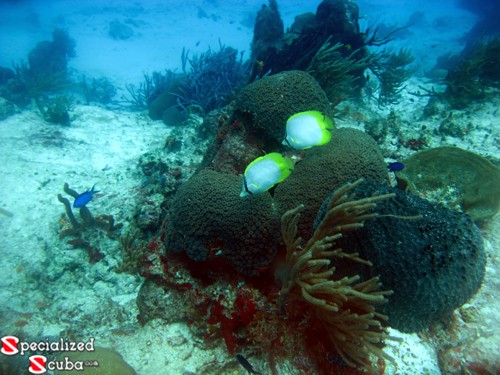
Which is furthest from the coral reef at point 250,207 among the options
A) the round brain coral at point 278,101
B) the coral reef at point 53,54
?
the coral reef at point 53,54

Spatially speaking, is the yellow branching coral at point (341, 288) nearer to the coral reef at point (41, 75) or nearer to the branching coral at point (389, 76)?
the branching coral at point (389, 76)

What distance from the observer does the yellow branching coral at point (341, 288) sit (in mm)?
2043

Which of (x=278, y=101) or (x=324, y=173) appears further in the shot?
(x=278, y=101)

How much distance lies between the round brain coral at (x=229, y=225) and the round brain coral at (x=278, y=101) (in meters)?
1.27

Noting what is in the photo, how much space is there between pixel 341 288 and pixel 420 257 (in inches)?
28.8

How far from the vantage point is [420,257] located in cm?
215

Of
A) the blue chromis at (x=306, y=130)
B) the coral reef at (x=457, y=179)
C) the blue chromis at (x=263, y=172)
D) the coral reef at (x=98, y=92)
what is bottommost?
the coral reef at (x=98, y=92)

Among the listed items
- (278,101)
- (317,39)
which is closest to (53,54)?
(317,39)

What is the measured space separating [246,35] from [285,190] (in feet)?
100

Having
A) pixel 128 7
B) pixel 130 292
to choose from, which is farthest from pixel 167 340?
pixel 128 7

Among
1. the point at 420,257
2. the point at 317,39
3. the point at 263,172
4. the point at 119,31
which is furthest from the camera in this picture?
the point at 119,31

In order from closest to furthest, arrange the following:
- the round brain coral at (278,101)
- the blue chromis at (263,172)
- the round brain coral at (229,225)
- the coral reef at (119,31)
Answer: the blue chromis at (263,172)
the round brain coral at (229,225)
the round brain coral at (278,101)
the coral reef at (119,31)

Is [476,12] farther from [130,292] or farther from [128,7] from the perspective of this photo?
[130,292]

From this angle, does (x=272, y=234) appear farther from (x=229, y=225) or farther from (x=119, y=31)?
(x=119, y=31)
